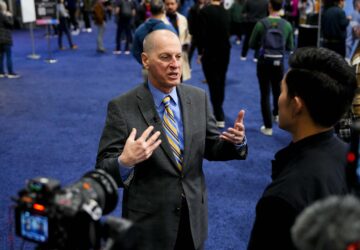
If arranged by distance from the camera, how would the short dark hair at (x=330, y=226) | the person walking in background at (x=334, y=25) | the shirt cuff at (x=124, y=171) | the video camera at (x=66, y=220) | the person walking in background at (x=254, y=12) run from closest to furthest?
the short dark hair at (x=330, y=226)
the video camera at (x=66, y=220)
the shirt cuff at (x=124, y=171)
the person walking in background at (x=334, y=25)
the person walking in background at (x=254, y=12)

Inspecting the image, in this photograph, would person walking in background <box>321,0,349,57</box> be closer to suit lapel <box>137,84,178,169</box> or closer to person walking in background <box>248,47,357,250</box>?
suit lapel <box>137,84,178,169</box>

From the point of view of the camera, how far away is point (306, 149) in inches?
63.2

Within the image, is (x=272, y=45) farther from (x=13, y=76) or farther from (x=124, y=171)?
(x=13, y=76)

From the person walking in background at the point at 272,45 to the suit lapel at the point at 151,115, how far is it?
12.0 ft

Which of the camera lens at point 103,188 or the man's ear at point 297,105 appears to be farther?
the man's ear at point 297,105

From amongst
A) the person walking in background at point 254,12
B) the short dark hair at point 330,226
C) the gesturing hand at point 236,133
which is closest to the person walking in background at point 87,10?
the person walking in background at point 254,12

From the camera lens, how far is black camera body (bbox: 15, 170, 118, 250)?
4.14 feet

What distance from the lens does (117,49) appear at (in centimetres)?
A: 1304

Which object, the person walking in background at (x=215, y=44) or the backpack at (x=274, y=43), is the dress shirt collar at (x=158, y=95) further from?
the person walking in background at (x=215, y=44)

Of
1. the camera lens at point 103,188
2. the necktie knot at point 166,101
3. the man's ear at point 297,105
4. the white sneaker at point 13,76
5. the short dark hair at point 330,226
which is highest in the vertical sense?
the man's ear at point 297,105

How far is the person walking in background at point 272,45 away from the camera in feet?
18.9

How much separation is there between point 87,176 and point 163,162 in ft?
2.74

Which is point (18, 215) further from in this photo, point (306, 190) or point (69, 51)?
point (69, 51)

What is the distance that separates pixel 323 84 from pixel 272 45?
4315mm
